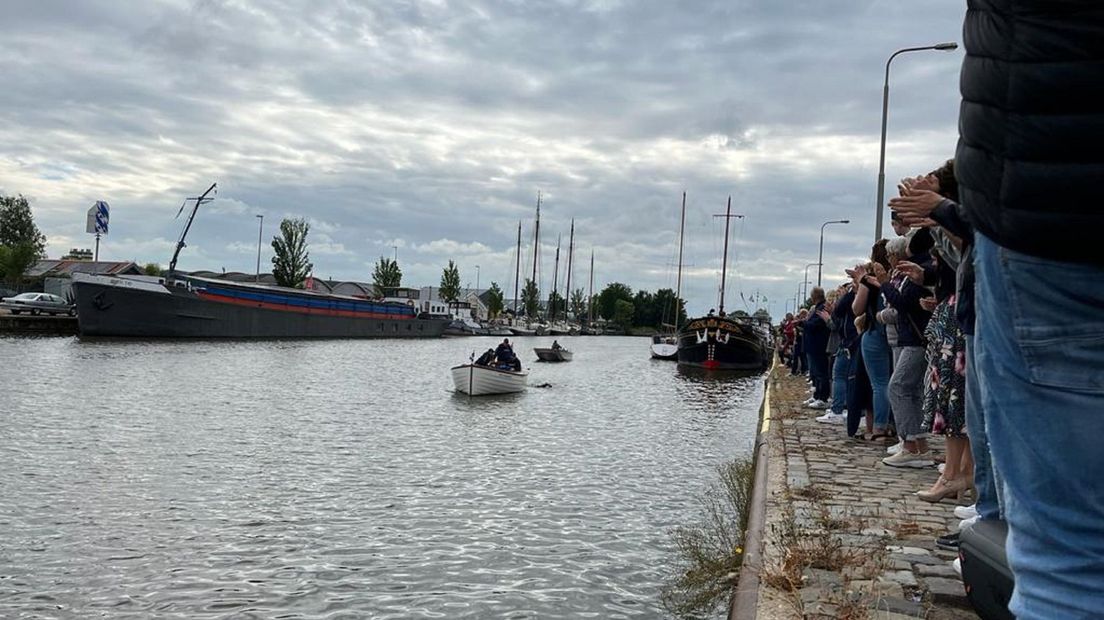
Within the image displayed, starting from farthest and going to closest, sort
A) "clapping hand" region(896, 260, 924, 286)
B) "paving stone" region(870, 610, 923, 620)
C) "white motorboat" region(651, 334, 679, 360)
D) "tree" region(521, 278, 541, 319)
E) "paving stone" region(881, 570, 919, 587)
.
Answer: "tree" region(521, 278, 541, 319) → "white motorboat" region(651, 334, 679, 360) → "clapping hand" region(896, 260, 924, 286) → "paving stone" region(881, 570, 919, 587) → "paving stone" region(870, 610, 923, 620)

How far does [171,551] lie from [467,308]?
117214 mm

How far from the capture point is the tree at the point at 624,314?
15364 centimetres

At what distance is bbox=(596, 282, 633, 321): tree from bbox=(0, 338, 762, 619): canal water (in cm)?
14189

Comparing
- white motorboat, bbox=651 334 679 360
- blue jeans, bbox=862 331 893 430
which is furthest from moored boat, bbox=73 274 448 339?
blue jeans, bbox=862 331 893 430

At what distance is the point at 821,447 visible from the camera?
9859 millimetres

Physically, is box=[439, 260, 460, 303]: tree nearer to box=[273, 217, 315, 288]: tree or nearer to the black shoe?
box=[273, 217, 315, 288]: tree

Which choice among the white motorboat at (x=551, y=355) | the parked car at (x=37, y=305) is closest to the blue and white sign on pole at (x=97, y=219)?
the parked car at (x=37, y=305)

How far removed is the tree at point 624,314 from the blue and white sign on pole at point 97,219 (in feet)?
316

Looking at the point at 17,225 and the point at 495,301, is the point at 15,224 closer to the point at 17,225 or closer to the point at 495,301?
the point at 17,225

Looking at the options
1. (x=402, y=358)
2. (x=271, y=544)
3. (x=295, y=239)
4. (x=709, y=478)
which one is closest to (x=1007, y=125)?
(x=271, y=544)

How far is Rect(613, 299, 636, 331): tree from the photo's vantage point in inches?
6049

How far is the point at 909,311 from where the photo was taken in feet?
26.2

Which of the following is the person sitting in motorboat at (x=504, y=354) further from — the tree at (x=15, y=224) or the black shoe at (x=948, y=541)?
the tree at (x=15, y=224)

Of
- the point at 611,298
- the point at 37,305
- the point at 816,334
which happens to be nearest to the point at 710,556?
the point at 816,334
